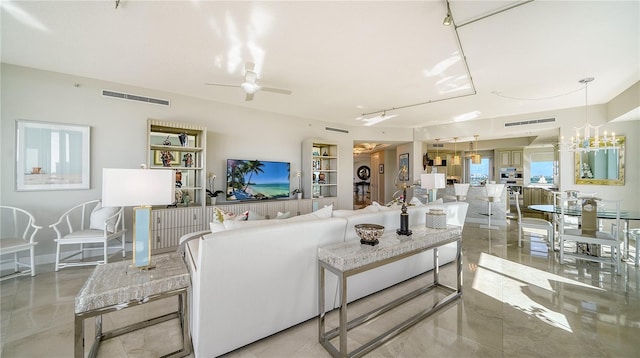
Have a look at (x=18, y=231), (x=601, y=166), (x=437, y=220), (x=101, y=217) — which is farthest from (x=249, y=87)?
(x=601, y=166)

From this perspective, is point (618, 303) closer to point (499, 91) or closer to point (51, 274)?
point (499, 91)

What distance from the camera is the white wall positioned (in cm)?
323

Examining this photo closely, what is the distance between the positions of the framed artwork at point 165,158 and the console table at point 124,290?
113 inches

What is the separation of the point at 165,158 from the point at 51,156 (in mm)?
1380

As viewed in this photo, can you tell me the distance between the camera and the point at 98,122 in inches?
147

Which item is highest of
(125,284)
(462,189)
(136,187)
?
(136,187)

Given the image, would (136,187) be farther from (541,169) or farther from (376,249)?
(541,169)

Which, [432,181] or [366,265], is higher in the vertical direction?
[432,181]

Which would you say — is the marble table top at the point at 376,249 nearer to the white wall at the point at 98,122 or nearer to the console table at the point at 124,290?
the console table at the point at 124,290

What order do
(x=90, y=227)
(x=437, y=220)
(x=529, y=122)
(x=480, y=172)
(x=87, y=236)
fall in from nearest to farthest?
(x=437, y=220) < (x=87, y=236) < (x=90, y=227) < (x=529, y=122) < (x=480, y=172)

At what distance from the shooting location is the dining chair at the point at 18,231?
293cm

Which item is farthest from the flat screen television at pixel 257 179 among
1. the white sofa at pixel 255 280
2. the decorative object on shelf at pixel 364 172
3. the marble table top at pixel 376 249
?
the decorative object on shelf at pixel 364 172

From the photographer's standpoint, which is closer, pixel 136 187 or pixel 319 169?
pixel 136 187

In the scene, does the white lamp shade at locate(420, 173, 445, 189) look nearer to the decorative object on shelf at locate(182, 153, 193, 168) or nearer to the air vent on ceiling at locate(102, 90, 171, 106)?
the decorative object on shelf at locate(182, 153, 193, 168)
